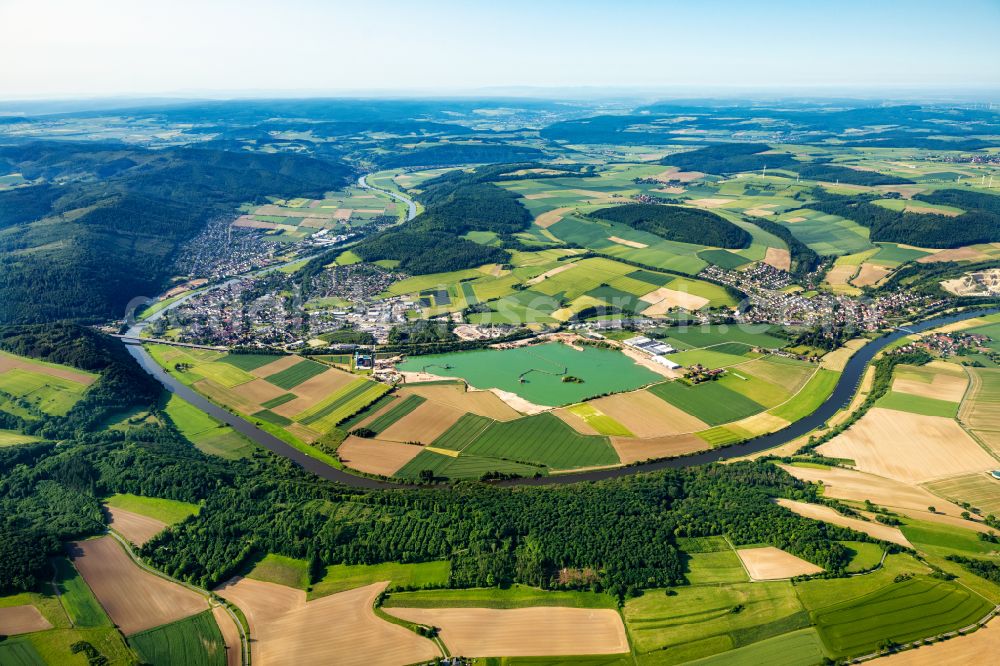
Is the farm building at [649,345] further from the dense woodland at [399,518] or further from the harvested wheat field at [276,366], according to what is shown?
the harvested wheat field at [276,366]

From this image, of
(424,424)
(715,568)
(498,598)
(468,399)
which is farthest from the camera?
(468,399)

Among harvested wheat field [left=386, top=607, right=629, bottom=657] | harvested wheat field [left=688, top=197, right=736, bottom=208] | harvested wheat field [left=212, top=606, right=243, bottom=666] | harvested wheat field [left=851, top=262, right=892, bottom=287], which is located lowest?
harvested wheat field [left=212, top=606, right=243, bottom=666]

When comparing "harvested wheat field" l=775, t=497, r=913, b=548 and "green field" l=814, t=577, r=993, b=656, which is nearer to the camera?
"green field" l=814, t=577, r=993, b=656

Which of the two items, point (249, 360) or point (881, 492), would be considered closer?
point (881, 492)

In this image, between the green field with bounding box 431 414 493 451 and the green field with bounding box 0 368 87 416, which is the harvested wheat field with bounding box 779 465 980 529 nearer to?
the green field with bounding box 431 414 493 451

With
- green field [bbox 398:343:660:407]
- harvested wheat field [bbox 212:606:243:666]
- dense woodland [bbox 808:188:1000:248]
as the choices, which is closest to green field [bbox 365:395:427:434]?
green field [bbox 398:343:660:407]

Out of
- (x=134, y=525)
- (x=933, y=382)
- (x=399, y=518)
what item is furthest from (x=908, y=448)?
(x=134, y=525)

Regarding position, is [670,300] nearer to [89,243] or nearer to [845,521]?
[845,521]

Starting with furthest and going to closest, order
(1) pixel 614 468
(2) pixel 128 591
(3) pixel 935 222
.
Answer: (3) pixel 935 222 → (1) pixel 614 468 → (2) pixel 128 591
